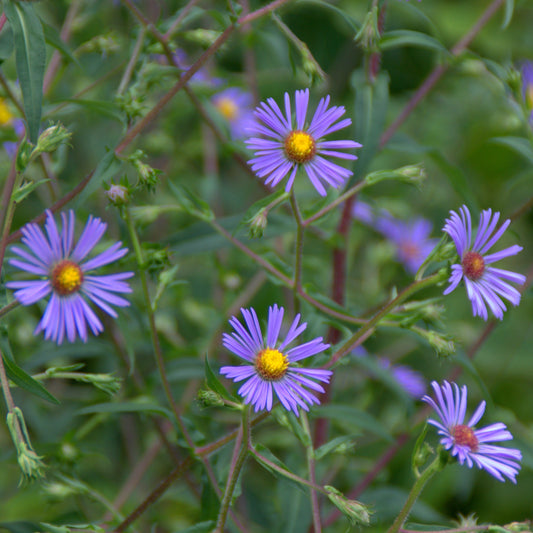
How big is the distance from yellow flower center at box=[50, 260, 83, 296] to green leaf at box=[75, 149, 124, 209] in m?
0.10

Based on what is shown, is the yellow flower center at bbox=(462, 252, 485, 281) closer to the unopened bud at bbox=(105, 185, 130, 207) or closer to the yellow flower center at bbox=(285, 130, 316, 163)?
the yellow flower center at bbox=(285, 130, 316, 163)

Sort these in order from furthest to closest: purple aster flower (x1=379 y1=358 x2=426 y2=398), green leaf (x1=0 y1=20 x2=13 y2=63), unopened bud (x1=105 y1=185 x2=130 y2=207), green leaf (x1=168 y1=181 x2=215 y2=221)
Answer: purple aster flower (x1=379 y1=358 x2=426 y2=398), green leaf (x1=168 y1=181 x2=215 y2=221), green leaf (x1=0 y1=20 x2=13 y2=63), unopened bud (x1=105 y1=185 x2=130 y2=207)

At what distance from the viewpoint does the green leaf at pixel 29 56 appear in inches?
34.0

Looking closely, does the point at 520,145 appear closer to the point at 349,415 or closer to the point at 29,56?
the point at 349,415

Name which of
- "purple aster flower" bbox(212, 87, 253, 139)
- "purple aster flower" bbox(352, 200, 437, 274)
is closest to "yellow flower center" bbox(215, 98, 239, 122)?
"purple aster flower" bbox(212, 87, 253, 139)

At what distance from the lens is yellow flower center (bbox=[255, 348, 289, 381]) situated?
2.87 ft

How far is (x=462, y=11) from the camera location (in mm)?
2631

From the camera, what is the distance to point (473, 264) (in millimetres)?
940

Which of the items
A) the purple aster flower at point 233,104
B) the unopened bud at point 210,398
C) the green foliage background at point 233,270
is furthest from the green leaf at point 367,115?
the purple aster flower at point 233,104

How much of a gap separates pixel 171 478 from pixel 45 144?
0.50 meters

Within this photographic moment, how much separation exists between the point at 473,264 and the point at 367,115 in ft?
1.18

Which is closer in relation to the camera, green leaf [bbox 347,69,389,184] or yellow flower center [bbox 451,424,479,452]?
yellow flower center [bbox 451,424,479,452]

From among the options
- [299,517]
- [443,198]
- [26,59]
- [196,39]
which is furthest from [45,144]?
[443,198]

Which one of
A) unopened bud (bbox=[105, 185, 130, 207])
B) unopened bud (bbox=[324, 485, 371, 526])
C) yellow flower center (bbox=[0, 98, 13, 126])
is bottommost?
unopened bud (bbox=[324, 485, 371, 526])
